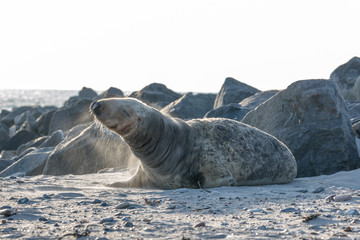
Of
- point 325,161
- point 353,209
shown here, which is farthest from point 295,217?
point 325,161

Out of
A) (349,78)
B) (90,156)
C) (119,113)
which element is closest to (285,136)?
(119,113)

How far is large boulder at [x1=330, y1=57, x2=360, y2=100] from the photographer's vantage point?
61.1 ft

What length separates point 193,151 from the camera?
20.8 ft

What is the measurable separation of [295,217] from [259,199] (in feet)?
3.48

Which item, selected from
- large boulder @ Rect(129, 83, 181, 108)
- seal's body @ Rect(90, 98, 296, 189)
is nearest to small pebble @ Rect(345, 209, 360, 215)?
seal's body @ Rect(90, 98, 296, 189)

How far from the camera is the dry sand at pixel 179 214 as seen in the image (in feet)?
10.9

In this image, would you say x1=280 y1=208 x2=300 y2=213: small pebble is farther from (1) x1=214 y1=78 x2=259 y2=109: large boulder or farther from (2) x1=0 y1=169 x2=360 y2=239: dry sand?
(1) x1=214 y1=78 x2=259 y2=109: large boulder

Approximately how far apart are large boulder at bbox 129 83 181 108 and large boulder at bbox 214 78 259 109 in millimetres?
2097

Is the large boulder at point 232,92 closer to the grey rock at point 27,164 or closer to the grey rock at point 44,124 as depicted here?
the grey rock at point 44,124

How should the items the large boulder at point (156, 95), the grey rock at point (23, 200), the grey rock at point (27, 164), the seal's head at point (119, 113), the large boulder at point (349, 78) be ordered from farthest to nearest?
the large boulder at point (349, 78)
the large boulder at point (156, 95)
the grey rock at point (27, 164)
the seal's head at point (119, 113)
the grey rock at point (23, 200)

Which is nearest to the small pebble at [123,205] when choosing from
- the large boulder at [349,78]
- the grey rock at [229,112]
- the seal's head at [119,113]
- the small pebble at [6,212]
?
the small pebble at [6,212]

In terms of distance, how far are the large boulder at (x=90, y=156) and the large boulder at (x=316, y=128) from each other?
2.88 m

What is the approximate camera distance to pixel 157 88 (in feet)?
63.6

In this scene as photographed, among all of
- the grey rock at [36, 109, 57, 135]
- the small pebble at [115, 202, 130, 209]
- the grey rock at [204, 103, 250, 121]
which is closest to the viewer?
the small pebble at [115, 202, 130, 209]
